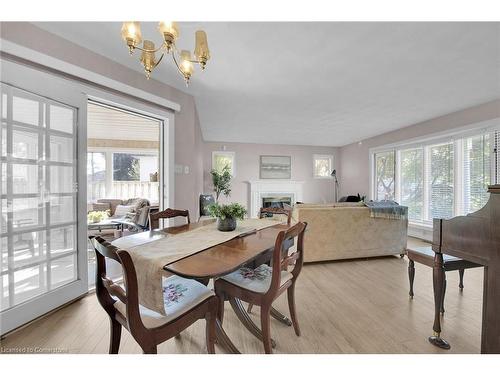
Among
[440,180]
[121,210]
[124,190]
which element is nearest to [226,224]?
[121,210]

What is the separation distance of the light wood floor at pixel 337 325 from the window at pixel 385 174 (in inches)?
125

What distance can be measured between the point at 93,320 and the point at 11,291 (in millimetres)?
608

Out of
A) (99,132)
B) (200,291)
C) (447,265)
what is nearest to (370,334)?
(447,265)

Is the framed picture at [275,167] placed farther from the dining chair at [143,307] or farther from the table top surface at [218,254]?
the dining chair at [143,307]

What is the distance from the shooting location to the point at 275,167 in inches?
267

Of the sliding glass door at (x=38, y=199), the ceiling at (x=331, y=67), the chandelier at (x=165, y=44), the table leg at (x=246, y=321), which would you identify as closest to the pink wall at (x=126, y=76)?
the ceiling at (x=331, y=67)

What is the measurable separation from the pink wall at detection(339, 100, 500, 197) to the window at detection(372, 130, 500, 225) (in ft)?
0.74

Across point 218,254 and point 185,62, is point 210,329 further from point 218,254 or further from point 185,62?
point 185,62

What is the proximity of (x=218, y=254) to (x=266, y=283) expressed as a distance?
1.42 feet

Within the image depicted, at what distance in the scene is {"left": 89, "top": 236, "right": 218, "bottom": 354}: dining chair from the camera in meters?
0.92

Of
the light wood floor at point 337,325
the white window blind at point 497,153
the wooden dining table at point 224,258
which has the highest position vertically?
the white window blind at point 497,153

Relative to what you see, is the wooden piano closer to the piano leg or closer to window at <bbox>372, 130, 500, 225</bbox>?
the piano leg

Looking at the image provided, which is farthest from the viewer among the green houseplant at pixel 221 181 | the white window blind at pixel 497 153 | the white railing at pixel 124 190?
the green houseplant at pixel 221 181

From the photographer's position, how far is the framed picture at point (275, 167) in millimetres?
6727
